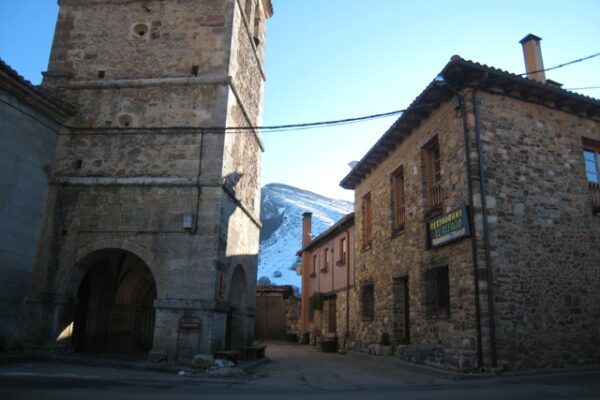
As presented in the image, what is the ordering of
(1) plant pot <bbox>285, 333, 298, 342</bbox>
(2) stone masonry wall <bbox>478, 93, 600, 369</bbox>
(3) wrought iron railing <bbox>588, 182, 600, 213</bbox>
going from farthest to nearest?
(1) plant pot <bbox>285, 333, 298, 342</bbox> → (3) wrought iron railing <bbox>588, 182, 600, 213</bbox> → (2) stone masonry wall <bbox>478, 93, 600, 369</bbox>

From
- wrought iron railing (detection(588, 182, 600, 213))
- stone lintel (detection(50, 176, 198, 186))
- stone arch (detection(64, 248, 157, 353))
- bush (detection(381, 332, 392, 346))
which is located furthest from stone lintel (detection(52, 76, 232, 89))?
wrought iron railing (detection(588, 182, 600, 213))

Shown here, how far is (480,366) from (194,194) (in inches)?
252

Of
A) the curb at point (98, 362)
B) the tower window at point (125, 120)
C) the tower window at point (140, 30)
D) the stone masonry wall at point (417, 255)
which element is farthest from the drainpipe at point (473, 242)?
the tower window at point (140, 30)

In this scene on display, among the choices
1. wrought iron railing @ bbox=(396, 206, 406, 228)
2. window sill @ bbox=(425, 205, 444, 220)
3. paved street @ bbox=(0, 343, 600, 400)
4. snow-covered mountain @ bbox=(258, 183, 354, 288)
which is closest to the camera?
paved street @ bbox=(0, 343, 600, 400)

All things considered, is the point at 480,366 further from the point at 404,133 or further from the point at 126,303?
the point at 126,303

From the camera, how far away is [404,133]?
40.9 feet

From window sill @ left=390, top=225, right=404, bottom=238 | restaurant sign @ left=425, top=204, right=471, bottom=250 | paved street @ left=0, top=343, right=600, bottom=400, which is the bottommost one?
paved street @ left=0, top=343, right=600, bottom=400

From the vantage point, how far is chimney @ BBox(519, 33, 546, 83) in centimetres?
1114

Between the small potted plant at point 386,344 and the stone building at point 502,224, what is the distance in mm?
437

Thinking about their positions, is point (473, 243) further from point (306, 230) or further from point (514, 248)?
point (306, 230)

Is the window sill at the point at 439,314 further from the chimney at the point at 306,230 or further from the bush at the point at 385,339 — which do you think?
the chimney at the point at 306,230

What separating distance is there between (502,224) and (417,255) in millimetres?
2459

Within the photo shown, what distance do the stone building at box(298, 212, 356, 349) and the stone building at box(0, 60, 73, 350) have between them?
377 inches

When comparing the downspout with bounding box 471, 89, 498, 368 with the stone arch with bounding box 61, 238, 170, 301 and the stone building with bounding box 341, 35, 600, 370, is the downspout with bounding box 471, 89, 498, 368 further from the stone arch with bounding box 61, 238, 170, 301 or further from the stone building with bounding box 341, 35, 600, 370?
the stone arch with bounding box 61, 238, 170, 301
